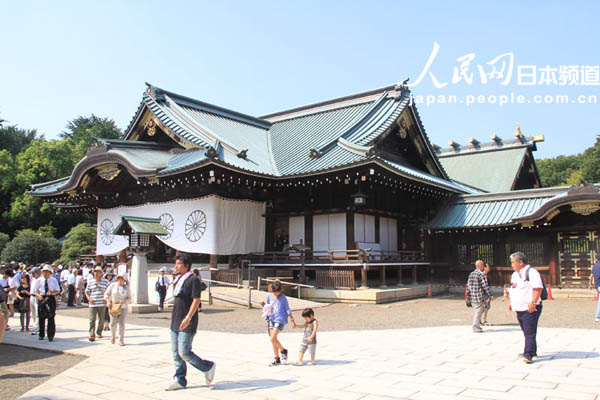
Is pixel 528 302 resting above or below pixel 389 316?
above

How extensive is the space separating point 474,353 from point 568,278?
13.3 meters

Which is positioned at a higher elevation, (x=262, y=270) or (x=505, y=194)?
(x=505, y=194)

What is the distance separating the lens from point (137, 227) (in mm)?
16016

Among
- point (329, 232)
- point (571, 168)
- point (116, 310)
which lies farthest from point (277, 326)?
point (571, 168)

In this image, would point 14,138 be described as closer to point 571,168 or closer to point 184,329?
point 184,329

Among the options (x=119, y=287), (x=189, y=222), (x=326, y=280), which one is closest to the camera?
(x=119, y=287)

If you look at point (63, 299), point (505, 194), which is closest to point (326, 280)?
point (505, 194)

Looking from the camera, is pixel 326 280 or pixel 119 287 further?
pixel 326 280

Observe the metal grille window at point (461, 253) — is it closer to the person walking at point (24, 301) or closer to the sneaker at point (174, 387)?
the person walking at point (24, 301)

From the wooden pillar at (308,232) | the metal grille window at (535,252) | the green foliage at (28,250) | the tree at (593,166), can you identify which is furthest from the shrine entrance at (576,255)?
the tree at (593,166)

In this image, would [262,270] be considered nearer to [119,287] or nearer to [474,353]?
[119,287]

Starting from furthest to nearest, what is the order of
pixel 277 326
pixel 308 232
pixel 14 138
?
pixel 14 138, pixel 308 232, pixel 277 326

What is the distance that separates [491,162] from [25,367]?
31.1 meters

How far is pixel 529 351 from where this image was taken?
Result: 7.58m
